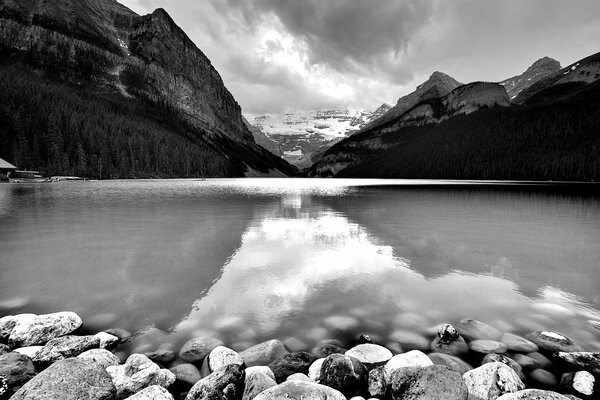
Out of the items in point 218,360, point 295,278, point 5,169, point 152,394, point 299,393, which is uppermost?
point 5,169

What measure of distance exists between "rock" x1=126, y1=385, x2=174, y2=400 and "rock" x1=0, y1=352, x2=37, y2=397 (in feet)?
7.67

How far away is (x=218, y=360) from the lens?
6703 mm

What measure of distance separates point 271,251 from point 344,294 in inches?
274

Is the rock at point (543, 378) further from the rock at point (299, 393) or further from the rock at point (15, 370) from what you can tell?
the rock at point (15, 370)

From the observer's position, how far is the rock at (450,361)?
273 inches

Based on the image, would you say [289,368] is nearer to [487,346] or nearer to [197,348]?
[197,348]

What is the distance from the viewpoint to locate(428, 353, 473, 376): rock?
273 inches

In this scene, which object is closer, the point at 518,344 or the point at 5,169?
the point at 518,344

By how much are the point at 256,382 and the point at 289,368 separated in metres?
1.05

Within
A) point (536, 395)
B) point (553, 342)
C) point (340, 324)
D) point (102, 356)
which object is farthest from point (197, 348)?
point (553, 342)

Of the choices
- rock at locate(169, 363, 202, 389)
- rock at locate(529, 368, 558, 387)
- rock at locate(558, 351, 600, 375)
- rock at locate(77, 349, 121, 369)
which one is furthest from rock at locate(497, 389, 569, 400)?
rock at locate(77, 349, 121, 369)

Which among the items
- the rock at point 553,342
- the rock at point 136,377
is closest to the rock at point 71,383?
the rock at point 136,377

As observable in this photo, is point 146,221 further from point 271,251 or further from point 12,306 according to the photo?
point 12,306

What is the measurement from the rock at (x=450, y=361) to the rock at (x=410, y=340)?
47 cm
